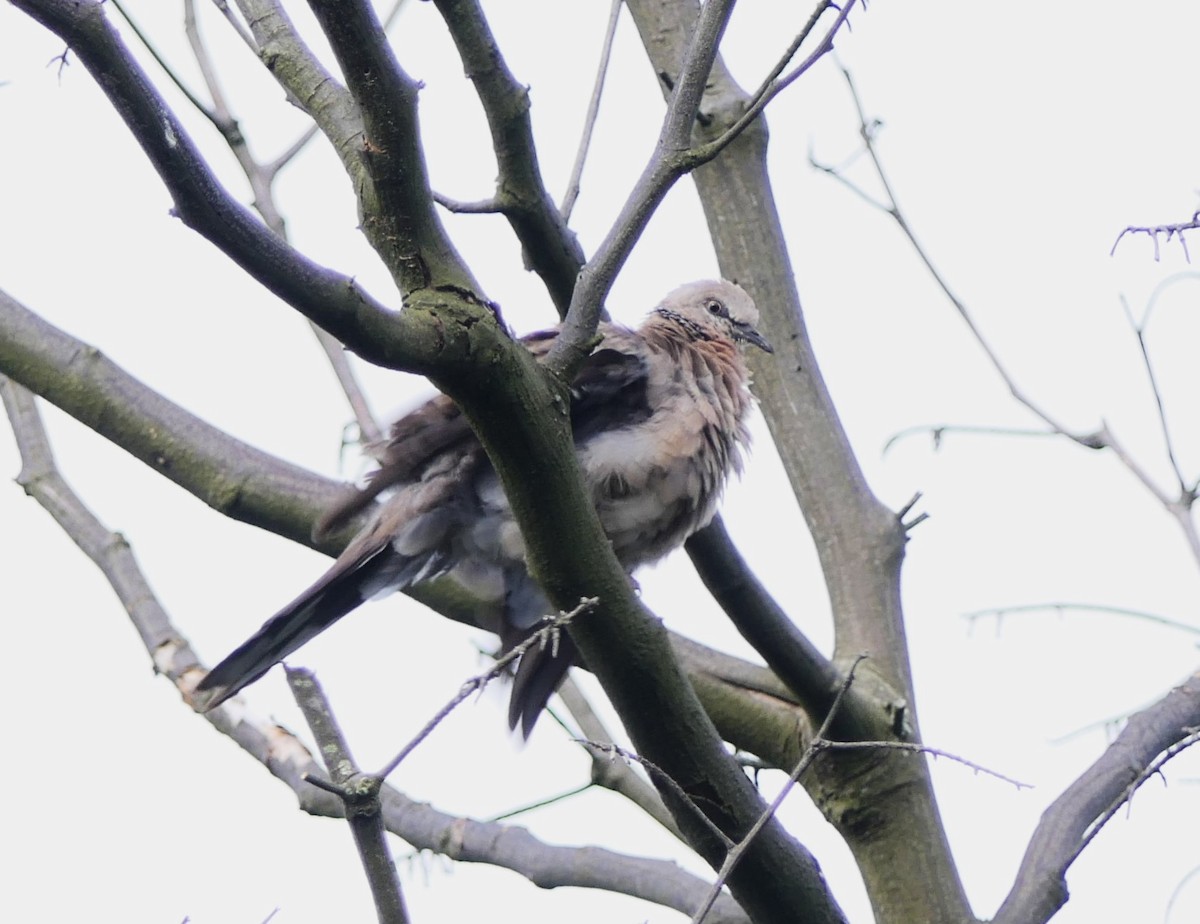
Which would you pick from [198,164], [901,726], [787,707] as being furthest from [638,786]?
[198,164]

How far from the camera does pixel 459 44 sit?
2.70 meters

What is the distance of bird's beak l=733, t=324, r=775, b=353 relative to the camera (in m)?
4.23

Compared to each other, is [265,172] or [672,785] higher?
[265,172]

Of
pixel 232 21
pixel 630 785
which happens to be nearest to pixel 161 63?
pixel 232 21

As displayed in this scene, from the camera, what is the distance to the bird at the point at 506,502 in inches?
142

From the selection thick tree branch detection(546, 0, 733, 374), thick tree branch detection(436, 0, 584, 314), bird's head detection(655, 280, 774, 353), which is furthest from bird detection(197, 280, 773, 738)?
thick tree branch detection(546, 0, 733, 374)

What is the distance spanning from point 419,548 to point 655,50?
1574mm

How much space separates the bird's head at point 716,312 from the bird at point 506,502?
30cm

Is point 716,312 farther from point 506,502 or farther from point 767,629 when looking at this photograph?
point 767,629

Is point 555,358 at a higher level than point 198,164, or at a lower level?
higher

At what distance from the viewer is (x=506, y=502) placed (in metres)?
3.53

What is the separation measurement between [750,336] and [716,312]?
187 millimetres

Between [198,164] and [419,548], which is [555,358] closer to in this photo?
[198,164]

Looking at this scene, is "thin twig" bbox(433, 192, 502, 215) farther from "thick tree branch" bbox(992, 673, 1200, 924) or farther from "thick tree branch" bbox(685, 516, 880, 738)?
"thick tree branch" bbox(992, 673, 1200, 924)
